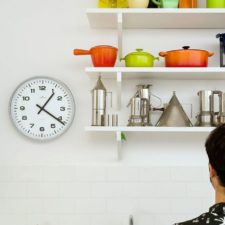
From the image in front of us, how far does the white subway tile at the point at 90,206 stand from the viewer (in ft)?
9.23

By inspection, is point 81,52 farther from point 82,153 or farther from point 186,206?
point 186,206

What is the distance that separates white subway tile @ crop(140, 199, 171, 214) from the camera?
2801 millimetres

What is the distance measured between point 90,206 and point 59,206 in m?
0.17

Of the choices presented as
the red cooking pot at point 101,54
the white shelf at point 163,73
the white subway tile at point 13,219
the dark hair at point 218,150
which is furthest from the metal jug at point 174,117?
the dark hair at point 218,150

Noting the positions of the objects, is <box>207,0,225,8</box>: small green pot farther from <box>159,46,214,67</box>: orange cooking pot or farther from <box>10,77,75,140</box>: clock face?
<box>10,77,75,140</box>: clock face

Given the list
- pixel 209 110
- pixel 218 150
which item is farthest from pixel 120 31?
pixel 218 150

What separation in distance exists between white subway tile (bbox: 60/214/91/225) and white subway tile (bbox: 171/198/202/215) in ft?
1.58

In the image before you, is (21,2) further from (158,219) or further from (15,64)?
(158,219)

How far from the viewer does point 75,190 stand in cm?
283

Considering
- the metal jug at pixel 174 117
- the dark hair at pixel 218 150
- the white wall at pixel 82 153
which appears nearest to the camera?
the dark hair at pixel 218 150

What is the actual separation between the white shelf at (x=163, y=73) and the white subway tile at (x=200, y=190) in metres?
0.60

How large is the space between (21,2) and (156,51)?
0.84 meters

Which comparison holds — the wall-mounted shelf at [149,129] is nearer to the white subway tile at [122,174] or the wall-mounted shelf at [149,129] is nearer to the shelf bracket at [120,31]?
the white subway tile at [122,174]

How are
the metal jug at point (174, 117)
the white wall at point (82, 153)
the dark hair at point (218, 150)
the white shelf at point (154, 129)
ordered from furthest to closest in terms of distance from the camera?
the white wall at point (82, 153), the metal jug at point (174, 117), the white shelf at point (154, 129), the dark hair at point (218, 150)
